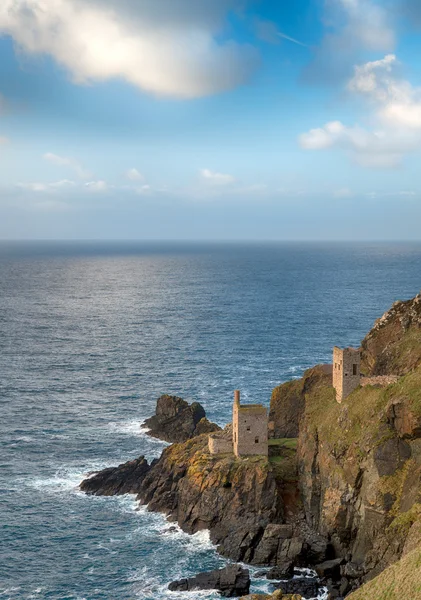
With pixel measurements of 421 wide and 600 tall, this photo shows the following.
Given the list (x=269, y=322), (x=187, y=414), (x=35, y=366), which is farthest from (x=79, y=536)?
(x=269, y=322)

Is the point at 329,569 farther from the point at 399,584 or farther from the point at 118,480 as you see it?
the point at 118,480

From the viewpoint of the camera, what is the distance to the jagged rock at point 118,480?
8431 cm

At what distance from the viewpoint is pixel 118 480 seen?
85750 millimetres

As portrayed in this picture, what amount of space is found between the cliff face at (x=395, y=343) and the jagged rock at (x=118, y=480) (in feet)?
105

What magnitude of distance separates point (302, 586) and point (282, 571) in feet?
9.55

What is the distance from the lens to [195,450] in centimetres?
8300

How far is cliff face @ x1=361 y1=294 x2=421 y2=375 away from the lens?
8294cm

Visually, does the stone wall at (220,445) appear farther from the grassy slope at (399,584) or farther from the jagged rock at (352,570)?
the grassy slope at (399,584)

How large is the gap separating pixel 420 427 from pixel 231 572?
72.9ft

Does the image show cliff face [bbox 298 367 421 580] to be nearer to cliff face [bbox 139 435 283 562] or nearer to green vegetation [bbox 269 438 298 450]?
cliff face [bbox 139 435 283 562]

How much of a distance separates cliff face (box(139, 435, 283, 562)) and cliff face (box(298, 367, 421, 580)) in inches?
195

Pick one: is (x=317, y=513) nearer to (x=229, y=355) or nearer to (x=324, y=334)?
(x=229, y=355)

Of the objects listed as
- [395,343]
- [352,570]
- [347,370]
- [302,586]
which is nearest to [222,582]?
[302,586]

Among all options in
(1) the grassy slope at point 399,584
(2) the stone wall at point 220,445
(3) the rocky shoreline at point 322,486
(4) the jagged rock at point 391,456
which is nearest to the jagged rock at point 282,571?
(3) the rocky shoreline at point 322,486
